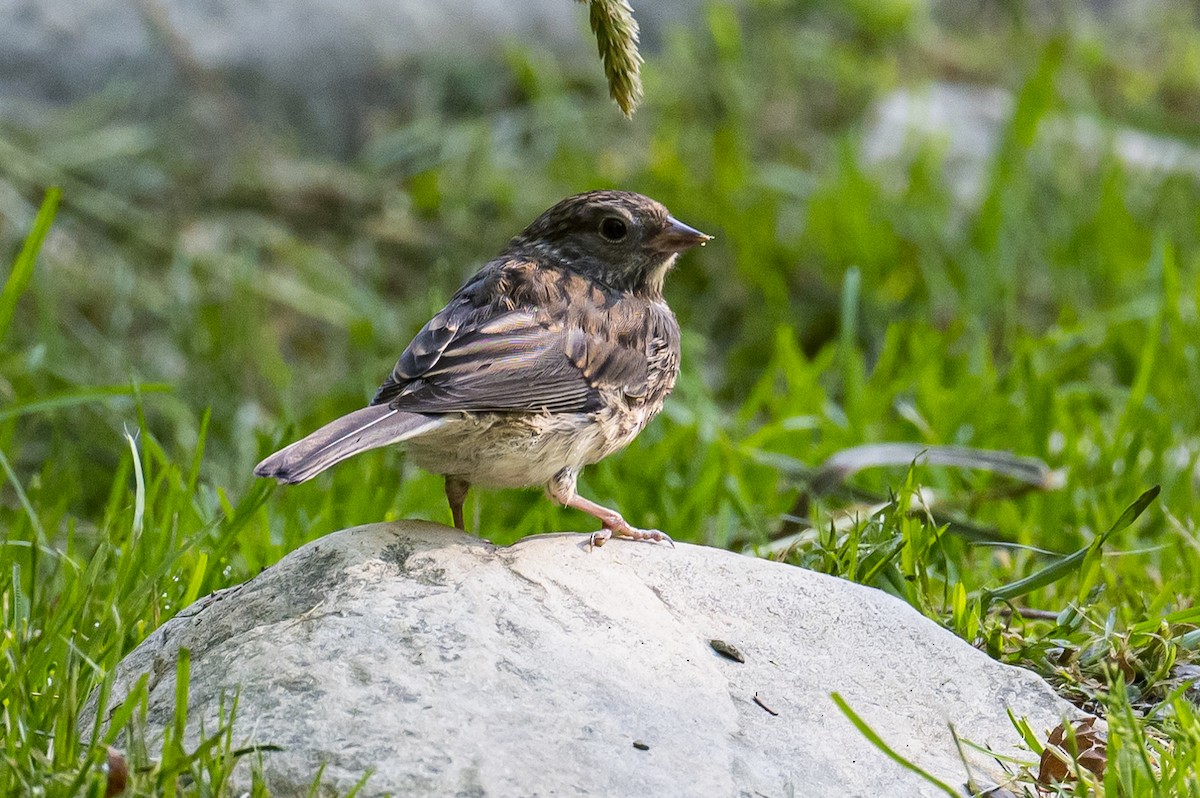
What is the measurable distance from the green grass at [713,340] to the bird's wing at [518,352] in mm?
639

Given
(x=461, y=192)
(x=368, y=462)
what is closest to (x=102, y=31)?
(x=461, y=192)

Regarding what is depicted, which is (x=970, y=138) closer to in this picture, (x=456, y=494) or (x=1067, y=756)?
(x=456, y=494)

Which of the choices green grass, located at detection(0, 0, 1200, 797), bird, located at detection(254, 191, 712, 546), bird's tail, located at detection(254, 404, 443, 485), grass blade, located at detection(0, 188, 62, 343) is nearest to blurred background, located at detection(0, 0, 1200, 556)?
green grass, located at detection(0, 0, 1200, 797)

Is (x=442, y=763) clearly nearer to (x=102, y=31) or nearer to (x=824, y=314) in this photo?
(x=824, y=314)

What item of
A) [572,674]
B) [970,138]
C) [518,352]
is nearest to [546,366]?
[518,352]

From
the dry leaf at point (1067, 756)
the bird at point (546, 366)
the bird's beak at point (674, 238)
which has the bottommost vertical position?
the dry leaf at point (1067, 756)

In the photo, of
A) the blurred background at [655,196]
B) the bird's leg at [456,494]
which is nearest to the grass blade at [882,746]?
the bird's leg at [456,494]

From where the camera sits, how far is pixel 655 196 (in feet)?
23.5

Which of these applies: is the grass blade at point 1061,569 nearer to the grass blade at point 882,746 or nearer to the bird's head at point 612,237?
the grass blade at point 882,746

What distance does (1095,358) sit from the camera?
621cm

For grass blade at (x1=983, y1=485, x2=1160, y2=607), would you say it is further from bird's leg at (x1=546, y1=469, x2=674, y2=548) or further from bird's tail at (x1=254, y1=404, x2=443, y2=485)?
bird's tail at (x1=254, y1=404, x2=443, y2=485)

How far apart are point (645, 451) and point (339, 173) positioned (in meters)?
3.12

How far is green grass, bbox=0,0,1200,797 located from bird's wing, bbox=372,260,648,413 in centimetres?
64

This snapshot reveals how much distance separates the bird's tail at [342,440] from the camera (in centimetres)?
267
